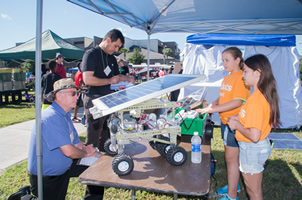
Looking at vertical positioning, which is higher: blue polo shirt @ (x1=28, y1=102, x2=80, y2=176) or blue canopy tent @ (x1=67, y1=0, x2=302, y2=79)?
blue canopy tent @ (x1=67, y1=0, x2=302, y2=79)

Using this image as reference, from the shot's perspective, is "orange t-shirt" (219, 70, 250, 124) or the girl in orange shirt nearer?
the girl in orange shirt

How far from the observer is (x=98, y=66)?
104 inches

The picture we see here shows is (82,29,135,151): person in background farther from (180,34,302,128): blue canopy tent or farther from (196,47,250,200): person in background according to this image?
(180,34,302,128): blue canopy tent

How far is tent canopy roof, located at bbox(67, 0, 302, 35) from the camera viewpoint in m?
3.27

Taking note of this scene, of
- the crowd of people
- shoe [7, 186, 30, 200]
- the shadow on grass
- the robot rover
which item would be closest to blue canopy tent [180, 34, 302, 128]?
the shadow on grass

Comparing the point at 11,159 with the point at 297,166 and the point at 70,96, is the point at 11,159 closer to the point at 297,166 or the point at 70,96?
the point at 70,96

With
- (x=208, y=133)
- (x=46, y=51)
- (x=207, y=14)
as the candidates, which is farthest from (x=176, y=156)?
(x=46, y=51)

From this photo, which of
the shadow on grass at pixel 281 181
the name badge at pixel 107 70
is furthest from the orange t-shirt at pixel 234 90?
the shadow on grass at pixel 281 181

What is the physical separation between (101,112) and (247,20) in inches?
151

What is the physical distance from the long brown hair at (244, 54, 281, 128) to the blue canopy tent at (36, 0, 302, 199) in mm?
1790

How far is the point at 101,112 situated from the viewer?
141 cm

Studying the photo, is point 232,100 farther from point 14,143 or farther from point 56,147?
point 14,143

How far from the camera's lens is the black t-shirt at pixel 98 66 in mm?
2525

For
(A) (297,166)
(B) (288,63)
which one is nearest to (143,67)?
(B) (288,63)
